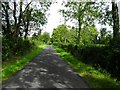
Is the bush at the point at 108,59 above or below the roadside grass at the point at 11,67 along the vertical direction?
above

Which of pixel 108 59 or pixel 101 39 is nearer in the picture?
pixel 108 59

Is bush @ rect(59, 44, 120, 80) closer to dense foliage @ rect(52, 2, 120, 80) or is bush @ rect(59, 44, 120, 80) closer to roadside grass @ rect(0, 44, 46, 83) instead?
dense foliage @ rect(52, 2, 120, 80)

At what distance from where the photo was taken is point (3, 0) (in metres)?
32.7

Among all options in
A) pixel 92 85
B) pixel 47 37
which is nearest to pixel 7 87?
pixel 92 85

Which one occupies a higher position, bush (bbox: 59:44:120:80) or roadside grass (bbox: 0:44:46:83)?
bush (bbox: 59:44:120:80)

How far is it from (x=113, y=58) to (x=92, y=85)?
4.01 m

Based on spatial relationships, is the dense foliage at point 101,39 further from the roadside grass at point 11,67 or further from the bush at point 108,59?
the roadside grass at point 11,67

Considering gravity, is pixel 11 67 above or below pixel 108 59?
below

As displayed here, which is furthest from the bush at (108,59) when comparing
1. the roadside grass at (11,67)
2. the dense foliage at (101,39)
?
the roadside grass at (11,67)

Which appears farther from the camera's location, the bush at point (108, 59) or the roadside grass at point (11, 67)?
the bush at point (108, 59)

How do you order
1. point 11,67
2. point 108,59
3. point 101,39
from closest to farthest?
point 108,59 < point 11,67 < point 101,39

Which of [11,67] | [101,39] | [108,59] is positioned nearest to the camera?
[108,59]

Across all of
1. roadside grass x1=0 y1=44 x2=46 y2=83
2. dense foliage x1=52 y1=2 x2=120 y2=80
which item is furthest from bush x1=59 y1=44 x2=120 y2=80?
roadside grass x1=0 y1=44 x2=46 y2=83

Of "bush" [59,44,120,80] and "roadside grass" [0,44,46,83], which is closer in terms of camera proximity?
"roadside grass" [0,44,46,83]
